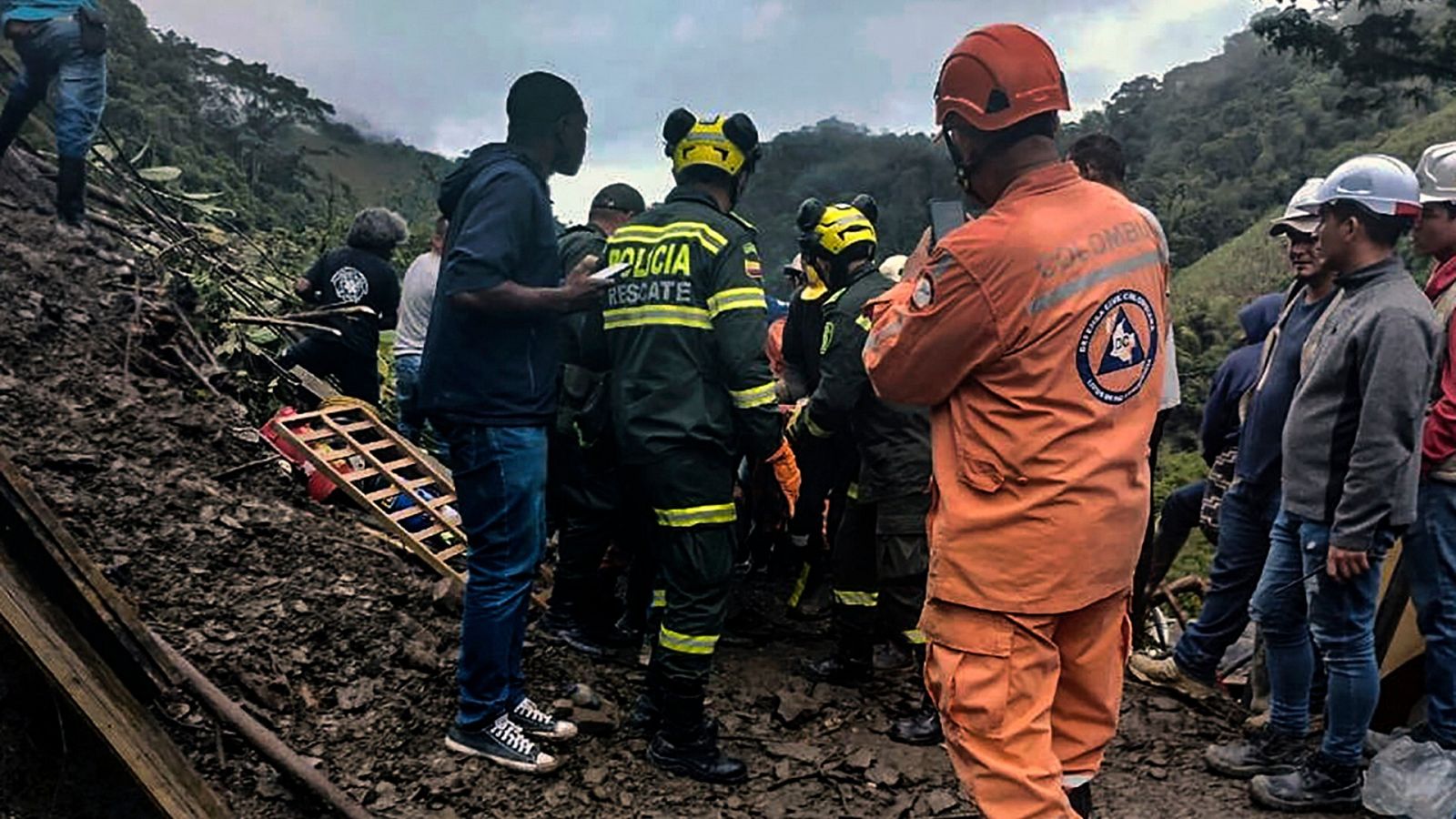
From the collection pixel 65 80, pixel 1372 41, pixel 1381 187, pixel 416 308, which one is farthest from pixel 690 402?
pixel 1372 41

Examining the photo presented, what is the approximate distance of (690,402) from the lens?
3320 millimetres

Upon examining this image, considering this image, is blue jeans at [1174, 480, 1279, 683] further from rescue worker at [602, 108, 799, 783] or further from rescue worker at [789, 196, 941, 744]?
rescue worker at [602, 108, 799, 783]

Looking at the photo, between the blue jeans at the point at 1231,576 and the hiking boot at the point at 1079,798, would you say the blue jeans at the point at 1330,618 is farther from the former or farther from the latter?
the hiking boot at the point at 1079,798

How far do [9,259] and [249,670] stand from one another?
364 cm

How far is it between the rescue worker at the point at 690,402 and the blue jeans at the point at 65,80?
4113 millimetres

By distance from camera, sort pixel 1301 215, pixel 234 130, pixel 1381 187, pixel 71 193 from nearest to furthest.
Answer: pixel 1381 187
pixel 1301 215
pixel 71 193
pixel 234 130

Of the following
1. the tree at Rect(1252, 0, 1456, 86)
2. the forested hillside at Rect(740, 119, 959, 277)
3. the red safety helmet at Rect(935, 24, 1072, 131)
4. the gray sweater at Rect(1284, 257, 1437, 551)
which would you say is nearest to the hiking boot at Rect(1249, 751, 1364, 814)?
the gray sweater at Rect(1284, 257, 1437, 551)

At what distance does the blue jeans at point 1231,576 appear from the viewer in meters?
3.85

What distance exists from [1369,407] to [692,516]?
79.8 inches

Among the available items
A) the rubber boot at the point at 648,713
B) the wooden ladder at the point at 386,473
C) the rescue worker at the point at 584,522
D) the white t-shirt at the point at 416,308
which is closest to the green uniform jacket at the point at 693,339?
the rescue worker at the point at 584,522

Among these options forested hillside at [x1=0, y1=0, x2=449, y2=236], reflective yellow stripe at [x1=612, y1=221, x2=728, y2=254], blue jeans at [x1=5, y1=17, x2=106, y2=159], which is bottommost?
reflective yellow stripe at [x1=612, y1=221, x2=728, y2=254]

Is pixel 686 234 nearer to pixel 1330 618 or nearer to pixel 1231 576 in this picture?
pixel 1330 618

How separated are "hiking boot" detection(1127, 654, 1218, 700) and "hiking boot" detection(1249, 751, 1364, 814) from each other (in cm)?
94

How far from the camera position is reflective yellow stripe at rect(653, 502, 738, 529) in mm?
3340
